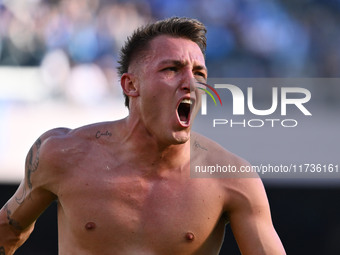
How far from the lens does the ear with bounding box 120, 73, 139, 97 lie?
3.54 metres

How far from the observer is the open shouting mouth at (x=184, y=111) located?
11.0ft

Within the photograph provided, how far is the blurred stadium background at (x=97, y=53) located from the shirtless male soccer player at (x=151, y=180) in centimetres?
253

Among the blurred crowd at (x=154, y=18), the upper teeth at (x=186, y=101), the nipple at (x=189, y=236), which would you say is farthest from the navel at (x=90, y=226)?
the blurred crowd at (x=154, y=18)

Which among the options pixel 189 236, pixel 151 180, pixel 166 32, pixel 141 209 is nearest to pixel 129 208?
pixel 141 209

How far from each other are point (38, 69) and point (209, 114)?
180cm

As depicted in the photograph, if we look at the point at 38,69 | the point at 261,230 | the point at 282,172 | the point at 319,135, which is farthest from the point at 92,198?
the point at 38,69

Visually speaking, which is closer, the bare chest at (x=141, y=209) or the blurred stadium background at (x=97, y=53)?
the bare chest at (x=141, y=209)

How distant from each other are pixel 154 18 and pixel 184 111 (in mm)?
3926

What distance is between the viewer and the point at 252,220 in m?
3.32

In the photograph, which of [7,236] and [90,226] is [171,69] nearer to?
[90,226]

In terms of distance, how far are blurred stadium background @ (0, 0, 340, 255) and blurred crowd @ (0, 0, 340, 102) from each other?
0.01 m

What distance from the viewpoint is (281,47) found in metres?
6.88

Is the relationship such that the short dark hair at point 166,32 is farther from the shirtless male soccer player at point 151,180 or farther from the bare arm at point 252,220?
the bare arm at point 252,220

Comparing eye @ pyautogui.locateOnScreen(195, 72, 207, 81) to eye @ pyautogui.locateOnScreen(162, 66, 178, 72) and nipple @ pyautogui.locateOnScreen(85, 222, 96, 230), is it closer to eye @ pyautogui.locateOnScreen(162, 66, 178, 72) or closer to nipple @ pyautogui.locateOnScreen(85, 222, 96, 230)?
eye @ pyautogui.locateOnScreen(162, 66, 178, 72)
